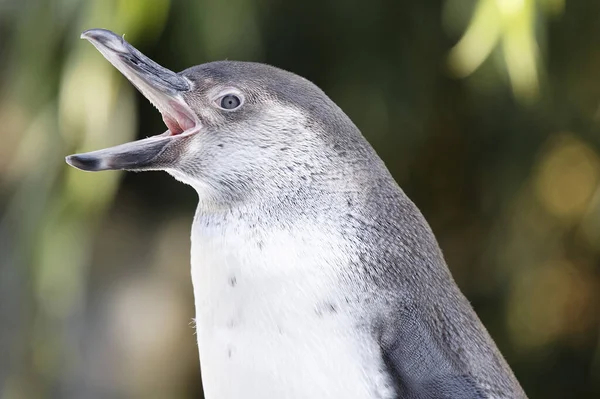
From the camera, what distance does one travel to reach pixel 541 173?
4.65 ft

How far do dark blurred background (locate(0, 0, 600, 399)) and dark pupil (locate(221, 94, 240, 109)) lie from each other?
0.52 metres

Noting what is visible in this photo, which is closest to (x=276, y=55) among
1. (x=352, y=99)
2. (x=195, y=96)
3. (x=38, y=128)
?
(x=352, y=99)

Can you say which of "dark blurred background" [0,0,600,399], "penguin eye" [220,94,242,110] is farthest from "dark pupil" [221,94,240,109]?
"dark blurred background" [0,0,600,399]

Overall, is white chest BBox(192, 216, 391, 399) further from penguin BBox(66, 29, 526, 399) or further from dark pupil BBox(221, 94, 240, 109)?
dark pupil BBox(221, 94, 240, 109)

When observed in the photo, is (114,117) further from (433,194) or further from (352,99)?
(433,194)

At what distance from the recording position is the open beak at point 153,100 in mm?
601

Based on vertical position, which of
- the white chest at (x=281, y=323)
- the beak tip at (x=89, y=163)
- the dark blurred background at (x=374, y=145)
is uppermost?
the dark blurred background at (x=374, y=145)

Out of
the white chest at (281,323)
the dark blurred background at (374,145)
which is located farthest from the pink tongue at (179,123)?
the dark blurred background at (374,145)

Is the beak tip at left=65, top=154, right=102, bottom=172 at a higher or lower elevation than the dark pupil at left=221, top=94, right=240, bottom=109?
lower

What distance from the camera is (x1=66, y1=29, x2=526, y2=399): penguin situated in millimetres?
584

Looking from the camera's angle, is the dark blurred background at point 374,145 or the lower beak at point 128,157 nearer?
the lower beak at point 128,157

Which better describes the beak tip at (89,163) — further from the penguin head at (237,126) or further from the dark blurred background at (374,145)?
the dark blurred background at (374,145)

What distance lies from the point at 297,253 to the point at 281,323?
0.17 feet

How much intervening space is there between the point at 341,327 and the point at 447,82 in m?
0.92
